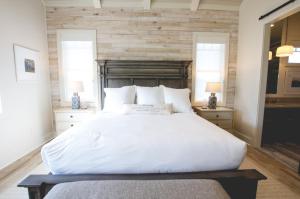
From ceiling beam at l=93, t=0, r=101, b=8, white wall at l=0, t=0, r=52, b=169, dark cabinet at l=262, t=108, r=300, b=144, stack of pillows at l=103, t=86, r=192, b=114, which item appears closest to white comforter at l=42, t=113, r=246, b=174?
stack of pillows at l=103, t=86, r=192, b=114

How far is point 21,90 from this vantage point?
9.67ft

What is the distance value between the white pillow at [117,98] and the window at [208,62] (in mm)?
1544

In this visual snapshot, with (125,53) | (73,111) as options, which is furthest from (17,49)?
(125,53)

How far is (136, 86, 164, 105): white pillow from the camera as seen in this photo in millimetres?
3156

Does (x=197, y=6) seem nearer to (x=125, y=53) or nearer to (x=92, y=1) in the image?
(x=125, y=53)

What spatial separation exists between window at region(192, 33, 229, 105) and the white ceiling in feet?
1.93

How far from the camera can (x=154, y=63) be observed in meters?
3.76

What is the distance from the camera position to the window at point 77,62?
146 inches

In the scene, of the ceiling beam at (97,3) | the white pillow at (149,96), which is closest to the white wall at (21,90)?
the ceiling beam at (97,3)

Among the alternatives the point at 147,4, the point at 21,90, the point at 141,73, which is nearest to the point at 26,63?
the point at 21,90

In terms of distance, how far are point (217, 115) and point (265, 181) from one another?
155cm

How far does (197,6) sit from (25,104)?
378 cm

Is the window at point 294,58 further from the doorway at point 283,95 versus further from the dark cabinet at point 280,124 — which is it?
the dark cabinet at point 280,124

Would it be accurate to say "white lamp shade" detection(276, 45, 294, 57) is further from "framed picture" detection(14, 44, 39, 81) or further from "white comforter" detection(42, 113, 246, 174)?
"framed picture" detection(14, 44, 39, 81)
